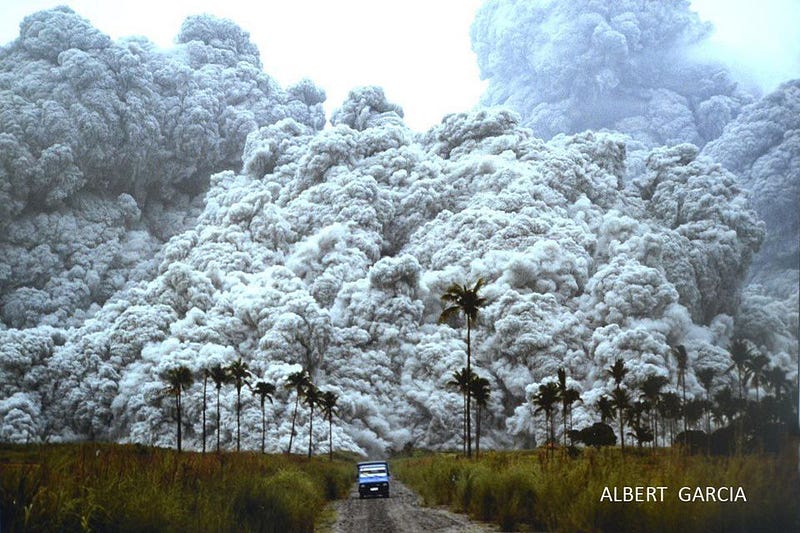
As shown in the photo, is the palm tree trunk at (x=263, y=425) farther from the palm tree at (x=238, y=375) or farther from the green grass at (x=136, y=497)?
the green grass at (x=136, y=497)

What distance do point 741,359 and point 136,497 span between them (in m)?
8.69

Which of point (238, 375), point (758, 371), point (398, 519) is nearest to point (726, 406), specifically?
point (758, 371)

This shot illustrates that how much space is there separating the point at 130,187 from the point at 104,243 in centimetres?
513

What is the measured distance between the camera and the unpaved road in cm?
1081

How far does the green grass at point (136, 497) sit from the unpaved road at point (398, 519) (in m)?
1.00

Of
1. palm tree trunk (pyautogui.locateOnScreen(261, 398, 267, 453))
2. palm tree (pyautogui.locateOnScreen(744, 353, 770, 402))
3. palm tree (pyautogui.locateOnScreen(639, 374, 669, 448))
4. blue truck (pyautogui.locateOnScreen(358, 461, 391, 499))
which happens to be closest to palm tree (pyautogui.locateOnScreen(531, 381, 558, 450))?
palm tree (pyautogui.locateOnScreen(639, 374, 669, 448))

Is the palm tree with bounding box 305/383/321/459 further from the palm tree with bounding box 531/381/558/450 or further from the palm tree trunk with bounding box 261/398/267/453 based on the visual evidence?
the palm tree with bounding box 531/381/558/450

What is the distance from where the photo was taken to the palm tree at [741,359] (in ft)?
35.6

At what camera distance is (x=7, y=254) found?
1396 inches

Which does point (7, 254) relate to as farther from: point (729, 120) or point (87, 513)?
point (729, 120)

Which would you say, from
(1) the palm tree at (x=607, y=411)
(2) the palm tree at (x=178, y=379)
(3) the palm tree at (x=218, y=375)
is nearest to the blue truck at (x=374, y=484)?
(1) the palm tree at (x=607, y=411)

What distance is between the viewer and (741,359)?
12281mm

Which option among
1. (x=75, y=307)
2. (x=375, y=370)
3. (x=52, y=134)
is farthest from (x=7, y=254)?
(x=375, y=370)

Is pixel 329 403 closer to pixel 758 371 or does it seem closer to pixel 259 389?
pixel 259 389
